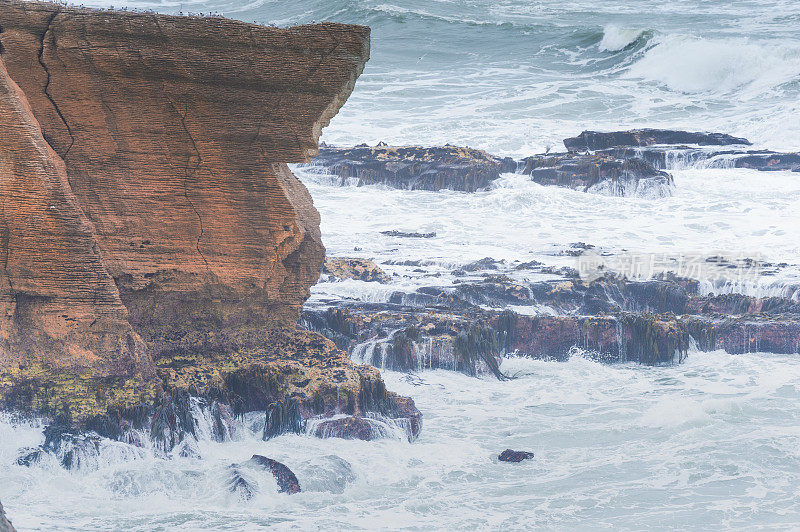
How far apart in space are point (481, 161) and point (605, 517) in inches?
586

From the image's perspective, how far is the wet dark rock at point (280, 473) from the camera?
25.0ft

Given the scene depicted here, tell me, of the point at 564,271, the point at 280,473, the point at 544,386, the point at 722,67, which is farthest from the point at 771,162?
the point at 280,473

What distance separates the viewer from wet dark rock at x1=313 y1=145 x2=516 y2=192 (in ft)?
69.3

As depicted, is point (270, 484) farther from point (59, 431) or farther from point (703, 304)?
point (703, 304)

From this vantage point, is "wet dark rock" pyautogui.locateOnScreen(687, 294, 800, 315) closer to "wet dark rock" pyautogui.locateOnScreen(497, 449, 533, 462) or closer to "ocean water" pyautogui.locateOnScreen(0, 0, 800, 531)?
"ocean water" pyautogui.locateOnScreen(0, 0, 800, 531)

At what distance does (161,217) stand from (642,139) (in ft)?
57.7

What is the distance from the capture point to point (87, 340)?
8.06 m

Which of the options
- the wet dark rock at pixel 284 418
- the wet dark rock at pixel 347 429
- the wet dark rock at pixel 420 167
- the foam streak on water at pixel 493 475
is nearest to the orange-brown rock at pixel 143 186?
the wet dark rock at pixel 284 418

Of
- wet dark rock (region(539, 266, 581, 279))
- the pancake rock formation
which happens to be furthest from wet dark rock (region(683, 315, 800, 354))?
the pancake rock formation

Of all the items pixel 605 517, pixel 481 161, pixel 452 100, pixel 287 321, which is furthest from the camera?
pixel 452 100

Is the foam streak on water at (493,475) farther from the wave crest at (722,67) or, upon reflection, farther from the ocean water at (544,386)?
the wave crest at (722,67)

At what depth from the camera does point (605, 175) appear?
819 inches

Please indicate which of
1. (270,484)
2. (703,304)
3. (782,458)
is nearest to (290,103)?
(270,484)

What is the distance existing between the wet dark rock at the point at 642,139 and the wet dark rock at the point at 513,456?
16.0 meters
